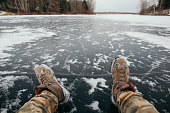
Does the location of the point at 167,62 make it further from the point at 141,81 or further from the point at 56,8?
the point at 56,8

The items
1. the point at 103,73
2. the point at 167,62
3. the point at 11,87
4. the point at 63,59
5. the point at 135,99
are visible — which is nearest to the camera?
the point at 135,99

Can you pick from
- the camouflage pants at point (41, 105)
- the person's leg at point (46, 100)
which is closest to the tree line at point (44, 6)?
the person's leg at point (46, 100)

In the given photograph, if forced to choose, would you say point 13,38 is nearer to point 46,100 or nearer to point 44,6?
point 46,100

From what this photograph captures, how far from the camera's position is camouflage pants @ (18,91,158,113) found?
0.93 metres

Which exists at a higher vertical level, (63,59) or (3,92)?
(63,59)

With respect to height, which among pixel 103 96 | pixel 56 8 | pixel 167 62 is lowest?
pixel 103 96

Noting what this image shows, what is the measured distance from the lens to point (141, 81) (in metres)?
1.80

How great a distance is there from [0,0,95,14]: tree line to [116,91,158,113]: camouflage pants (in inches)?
1527

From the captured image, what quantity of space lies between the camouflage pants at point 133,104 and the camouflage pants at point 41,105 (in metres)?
0.74

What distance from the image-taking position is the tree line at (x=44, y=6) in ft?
113

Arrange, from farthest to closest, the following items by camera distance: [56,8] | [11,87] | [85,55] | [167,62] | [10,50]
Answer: [56,8] → [10,50] → [85,55] → [167,62] → [11,87]

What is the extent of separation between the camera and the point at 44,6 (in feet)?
130

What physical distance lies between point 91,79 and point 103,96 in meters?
0.44

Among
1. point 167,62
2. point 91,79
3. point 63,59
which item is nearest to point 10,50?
point 63,59
